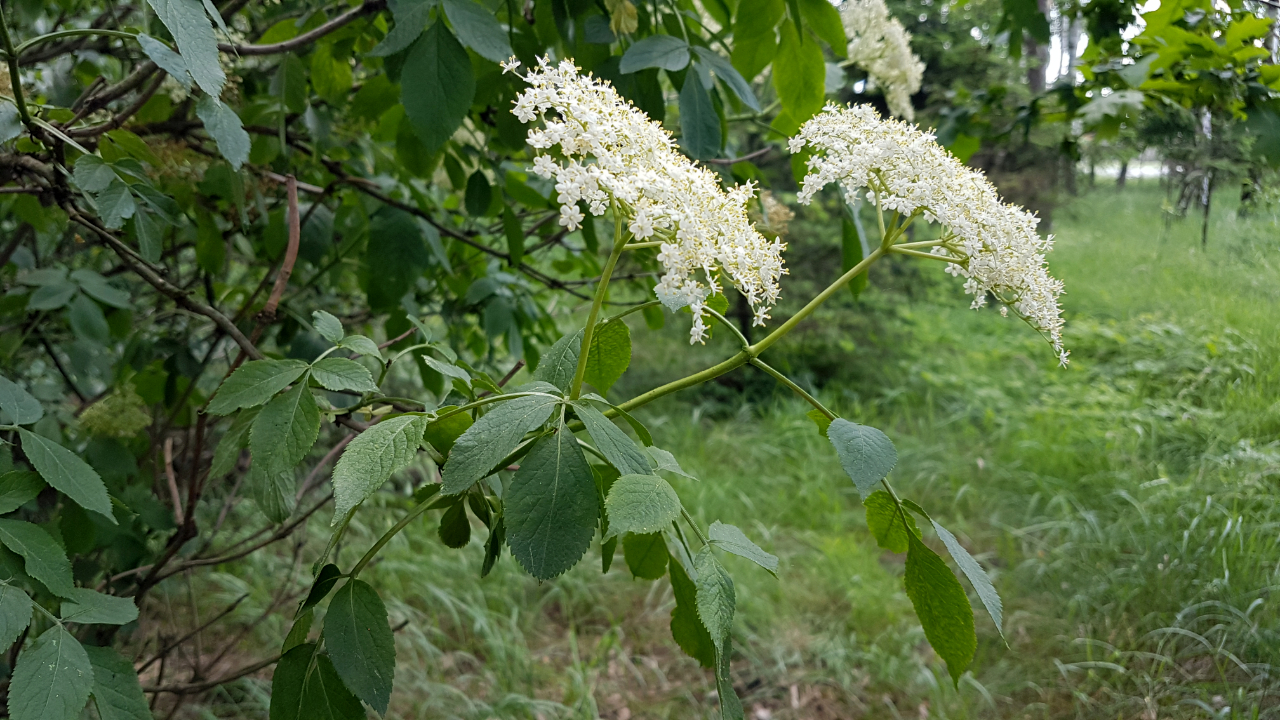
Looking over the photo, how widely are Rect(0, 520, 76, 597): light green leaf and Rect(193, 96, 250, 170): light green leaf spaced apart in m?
0.37

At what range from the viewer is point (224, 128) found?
78 centimetres

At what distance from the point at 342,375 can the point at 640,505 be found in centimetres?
31

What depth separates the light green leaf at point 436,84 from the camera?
0.85 m

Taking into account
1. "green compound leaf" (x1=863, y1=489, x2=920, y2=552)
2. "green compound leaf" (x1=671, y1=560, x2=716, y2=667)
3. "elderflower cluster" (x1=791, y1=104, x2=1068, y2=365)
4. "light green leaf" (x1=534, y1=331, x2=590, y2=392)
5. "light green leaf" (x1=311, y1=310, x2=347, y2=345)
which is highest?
"elderflower cluster" (x1=791, y1=104, x2=1068, y2=365)

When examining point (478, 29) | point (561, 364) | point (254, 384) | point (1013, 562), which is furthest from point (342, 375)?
point (1013, 562)

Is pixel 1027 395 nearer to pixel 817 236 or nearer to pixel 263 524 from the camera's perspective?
pixel 817 236

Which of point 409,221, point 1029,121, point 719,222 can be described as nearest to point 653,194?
point 719,222

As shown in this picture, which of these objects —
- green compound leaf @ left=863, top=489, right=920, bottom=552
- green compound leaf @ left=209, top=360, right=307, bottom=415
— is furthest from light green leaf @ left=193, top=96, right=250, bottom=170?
green compound leaf @ left=863, top=489, right=920, bottom=552

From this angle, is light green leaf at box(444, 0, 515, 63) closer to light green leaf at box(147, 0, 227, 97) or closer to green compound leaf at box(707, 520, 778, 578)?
light green leaf at box(147, 0, 227, 97)

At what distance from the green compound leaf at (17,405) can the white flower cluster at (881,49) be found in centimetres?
169

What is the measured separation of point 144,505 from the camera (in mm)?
1209

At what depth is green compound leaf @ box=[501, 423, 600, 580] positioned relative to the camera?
0.55m

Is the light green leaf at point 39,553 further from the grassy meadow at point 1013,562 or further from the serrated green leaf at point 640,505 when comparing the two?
the grassy meadow at point 1013,562

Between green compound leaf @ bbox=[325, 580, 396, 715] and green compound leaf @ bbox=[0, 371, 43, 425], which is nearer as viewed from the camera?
green compound leaf @ bbox=[325, 580, 396, 715]
